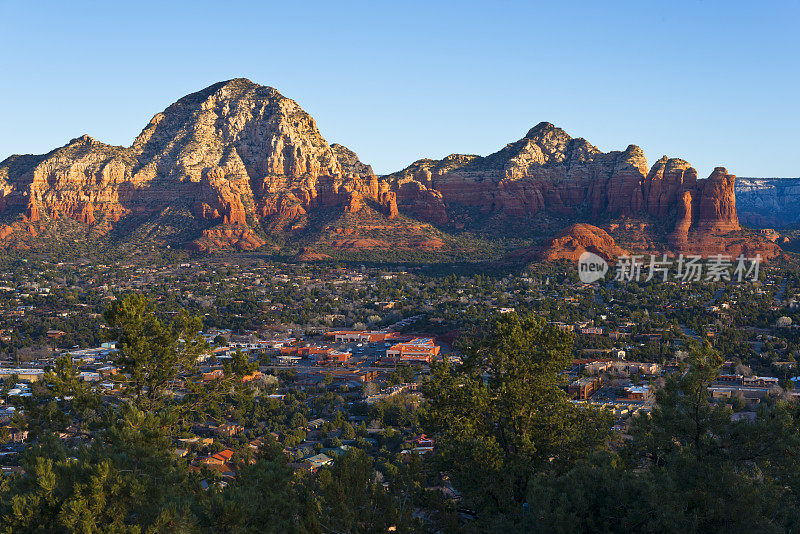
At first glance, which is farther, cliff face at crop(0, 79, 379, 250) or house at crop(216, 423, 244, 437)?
cliff face at crop(0, 79, 379, 250)

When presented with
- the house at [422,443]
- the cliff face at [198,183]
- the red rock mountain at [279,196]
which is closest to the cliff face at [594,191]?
the red rock mountain at [279,196]

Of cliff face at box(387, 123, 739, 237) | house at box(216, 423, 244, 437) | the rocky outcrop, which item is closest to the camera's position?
house at box(216, 423, 244, 437)

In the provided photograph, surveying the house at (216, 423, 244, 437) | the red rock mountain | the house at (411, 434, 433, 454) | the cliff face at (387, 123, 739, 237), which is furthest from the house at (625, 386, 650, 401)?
the red rock mountain

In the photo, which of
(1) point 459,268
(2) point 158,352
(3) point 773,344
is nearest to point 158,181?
(1) point 459,268

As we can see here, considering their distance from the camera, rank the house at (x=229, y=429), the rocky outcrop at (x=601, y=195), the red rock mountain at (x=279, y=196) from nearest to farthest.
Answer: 1. the house at (x=229, y=429)
2. the rocky outcrop at (x=601, y=195)
3. the red rock mountain at (x=279, y=196)

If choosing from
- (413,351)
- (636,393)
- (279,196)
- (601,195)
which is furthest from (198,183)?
(636,393)

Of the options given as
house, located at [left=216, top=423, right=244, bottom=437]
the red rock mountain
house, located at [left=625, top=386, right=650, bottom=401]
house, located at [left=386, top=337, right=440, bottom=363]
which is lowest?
house, located at [left=386, top=337, right=440, bottom=363]

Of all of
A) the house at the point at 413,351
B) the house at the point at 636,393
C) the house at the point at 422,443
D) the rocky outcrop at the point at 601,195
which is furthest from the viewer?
the rocky outcrop at the point at 601,195

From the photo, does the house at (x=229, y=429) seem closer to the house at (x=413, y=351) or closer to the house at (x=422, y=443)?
the house at (x=422, y=443)

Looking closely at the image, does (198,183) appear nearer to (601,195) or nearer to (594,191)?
(594,191)

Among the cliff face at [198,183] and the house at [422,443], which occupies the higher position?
the cliff face at [198,183]

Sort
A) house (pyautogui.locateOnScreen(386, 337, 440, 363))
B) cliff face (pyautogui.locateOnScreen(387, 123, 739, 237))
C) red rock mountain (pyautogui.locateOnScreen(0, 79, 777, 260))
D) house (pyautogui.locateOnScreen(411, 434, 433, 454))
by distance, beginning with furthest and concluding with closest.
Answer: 1. red rock mountain (pyautogui.locateOnScreen(0, 79, 777, 260))
2. cliff face (pyautogui.locateOnScreen(387, 123, 739, 237))
3. house (pyautogui.locateOnScreen(386, 337, 440, 363))
4. house (pyautogui.locateOnScreen(411, 434, 433, 454))

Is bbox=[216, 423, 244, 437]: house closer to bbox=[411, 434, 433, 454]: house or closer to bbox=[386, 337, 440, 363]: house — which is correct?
bbox=[411, 434, 433, 454]: house

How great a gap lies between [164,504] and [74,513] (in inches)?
70.1
